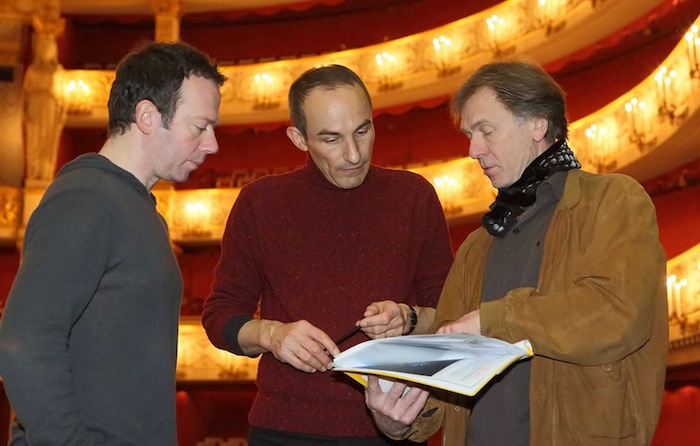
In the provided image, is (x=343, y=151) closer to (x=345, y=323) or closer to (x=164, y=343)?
(x=345, y=323)

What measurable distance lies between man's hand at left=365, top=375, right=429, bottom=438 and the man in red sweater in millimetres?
330

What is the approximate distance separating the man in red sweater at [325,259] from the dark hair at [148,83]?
77 centimetres

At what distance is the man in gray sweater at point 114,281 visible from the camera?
190 cm

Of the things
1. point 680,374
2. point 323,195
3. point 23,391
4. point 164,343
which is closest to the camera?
point 23,391

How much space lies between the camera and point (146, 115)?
7.55ft

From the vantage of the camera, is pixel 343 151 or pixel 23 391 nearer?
pixel 23 391

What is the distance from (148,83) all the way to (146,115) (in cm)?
8

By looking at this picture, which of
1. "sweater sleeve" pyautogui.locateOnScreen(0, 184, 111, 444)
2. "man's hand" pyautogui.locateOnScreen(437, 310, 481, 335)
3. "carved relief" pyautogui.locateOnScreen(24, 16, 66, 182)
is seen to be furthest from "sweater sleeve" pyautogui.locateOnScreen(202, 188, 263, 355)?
"carved relief" pyautogui.locateOnScreen(24, 16, 66, 182)

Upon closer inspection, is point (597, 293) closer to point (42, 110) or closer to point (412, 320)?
point (412, 320)

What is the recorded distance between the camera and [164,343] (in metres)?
2.19

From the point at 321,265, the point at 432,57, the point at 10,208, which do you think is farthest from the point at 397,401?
the point at 10,208

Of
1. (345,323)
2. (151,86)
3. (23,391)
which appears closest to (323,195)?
(345,323)

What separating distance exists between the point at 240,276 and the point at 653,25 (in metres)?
10.4

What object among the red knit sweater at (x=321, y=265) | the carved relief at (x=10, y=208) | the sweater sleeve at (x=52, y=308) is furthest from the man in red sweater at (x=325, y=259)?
the carved relief at (x=10, y=208)
